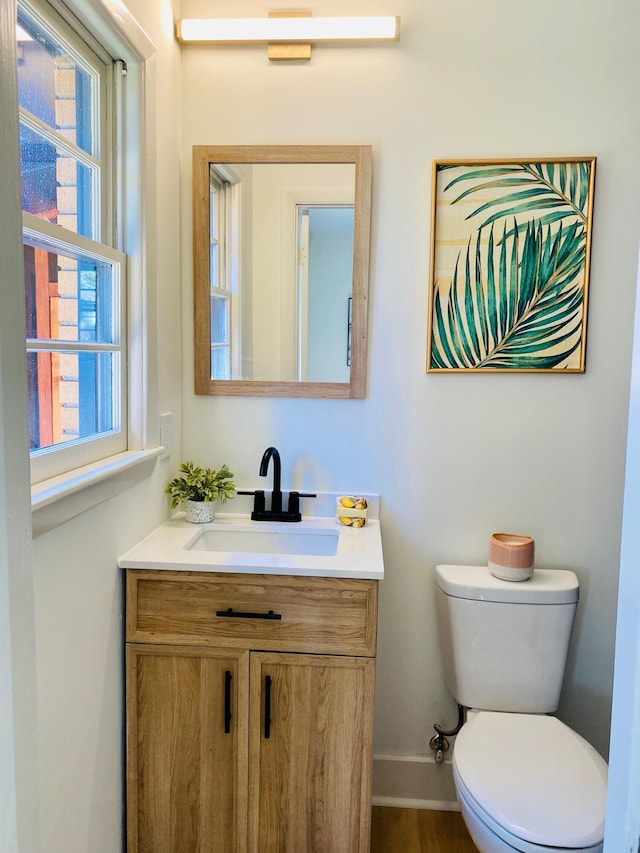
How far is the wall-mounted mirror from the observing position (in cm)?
176

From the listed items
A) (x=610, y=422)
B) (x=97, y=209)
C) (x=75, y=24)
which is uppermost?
(x=75, y=24)

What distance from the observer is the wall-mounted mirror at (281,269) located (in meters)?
1.76

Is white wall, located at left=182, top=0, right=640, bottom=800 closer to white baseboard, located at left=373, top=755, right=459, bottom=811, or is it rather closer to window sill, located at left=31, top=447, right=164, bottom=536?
white baseboard, located at left=373, top=755, right=459, bottom=811

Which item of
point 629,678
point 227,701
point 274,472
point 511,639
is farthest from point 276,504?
point 629,678

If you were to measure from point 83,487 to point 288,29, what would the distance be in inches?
56.5

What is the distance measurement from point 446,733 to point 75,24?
215cm

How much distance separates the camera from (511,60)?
5.57ft

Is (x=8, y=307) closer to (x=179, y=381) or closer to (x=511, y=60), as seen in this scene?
(x=179, y=381)

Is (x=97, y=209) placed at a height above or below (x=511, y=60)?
below

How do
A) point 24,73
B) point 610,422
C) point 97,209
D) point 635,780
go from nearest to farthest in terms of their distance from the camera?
point 635,780 → point 24,73 → point 97,209 → point 610,422

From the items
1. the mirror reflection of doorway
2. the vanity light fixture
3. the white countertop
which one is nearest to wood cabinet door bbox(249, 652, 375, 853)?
the white countertop

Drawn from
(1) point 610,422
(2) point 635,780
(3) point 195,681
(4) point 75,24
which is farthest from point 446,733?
(4) point 75,24

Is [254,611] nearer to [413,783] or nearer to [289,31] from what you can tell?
[413,783]

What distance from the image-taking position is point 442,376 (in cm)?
180
